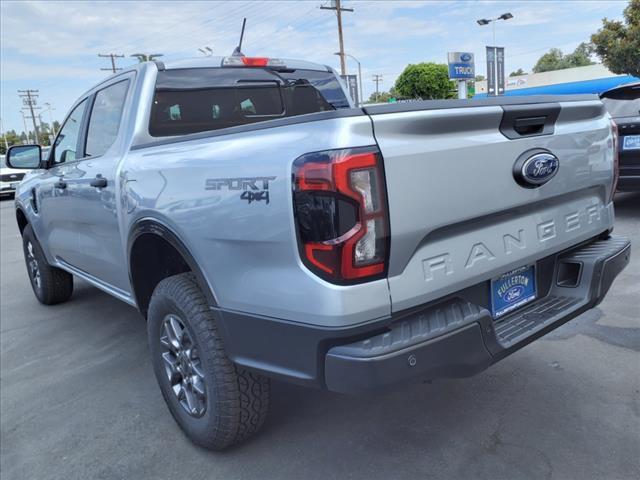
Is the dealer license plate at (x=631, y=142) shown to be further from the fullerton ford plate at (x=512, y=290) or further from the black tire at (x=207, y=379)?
the black tire at (x=207, y=379)

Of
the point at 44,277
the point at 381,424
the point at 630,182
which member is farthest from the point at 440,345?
the point at 630,182

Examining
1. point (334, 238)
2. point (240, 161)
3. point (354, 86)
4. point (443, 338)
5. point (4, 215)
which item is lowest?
point (4, 215)

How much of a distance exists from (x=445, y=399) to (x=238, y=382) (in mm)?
1211

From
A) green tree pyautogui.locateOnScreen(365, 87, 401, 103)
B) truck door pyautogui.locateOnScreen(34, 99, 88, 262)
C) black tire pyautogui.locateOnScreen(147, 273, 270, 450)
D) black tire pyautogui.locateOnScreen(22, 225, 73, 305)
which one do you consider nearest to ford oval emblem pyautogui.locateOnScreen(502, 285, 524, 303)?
black tire pyautogui.locateOnScreen(147, 273, 270, 450)

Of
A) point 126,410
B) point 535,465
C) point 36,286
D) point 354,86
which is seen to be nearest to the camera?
point 535,465

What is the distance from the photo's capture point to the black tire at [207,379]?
233 cm

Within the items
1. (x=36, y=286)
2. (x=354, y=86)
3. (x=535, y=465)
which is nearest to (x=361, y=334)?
(x=535, y=465)

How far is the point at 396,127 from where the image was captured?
1.84 m

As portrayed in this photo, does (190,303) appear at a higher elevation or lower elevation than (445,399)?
higher

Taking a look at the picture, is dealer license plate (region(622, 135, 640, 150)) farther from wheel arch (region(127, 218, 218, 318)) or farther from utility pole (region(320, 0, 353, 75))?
utility pole (region(320, 0, 353, 75))

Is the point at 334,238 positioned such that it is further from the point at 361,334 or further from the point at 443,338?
the point at 443,338

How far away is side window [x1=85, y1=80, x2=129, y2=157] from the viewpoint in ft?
11.3

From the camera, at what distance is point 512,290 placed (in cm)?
232

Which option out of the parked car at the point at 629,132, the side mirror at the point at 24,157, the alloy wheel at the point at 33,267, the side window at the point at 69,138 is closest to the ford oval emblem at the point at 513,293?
the side window at the point at 69,138
